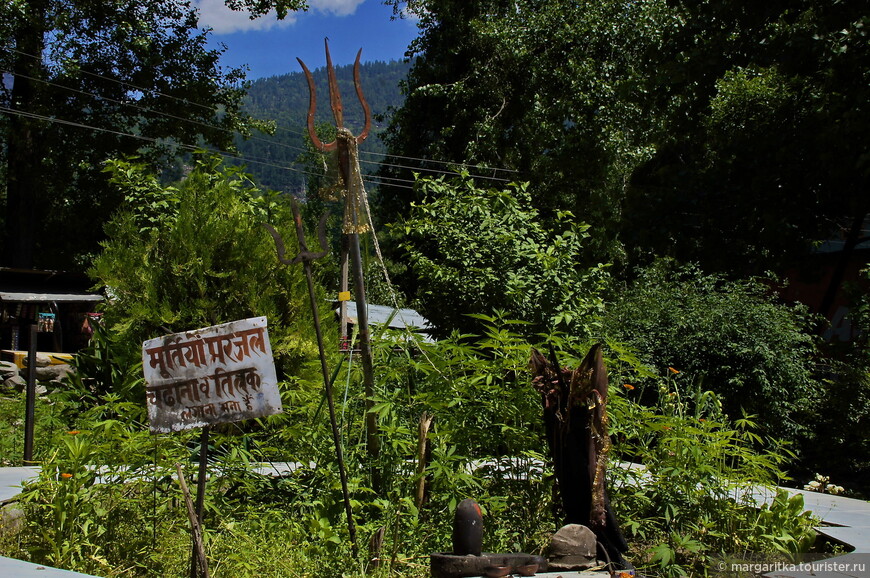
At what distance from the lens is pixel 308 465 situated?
15.8ft

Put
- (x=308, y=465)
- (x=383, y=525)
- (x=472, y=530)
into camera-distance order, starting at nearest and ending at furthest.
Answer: (x=472, y=530)
(x=383, y=525)
(x=308, y=465)

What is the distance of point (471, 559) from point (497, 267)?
433 cm

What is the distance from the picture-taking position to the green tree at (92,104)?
20672 millimetres

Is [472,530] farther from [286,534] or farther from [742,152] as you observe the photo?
[742,152]

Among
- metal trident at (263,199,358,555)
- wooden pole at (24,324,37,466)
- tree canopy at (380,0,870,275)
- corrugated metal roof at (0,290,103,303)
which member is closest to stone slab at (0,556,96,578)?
metal trident at (263,199,358,555)

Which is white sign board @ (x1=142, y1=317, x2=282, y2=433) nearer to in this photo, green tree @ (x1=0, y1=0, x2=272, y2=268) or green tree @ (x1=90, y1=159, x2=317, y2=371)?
green tree @ (x1=90, y1=159, x2=317, y2=371)

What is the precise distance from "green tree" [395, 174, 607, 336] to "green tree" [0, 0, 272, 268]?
1486cm

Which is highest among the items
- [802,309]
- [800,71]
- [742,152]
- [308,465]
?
[800,71]

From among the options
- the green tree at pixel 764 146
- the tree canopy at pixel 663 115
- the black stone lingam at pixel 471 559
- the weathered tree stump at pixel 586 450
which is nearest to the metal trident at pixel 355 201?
the black stone lingam at pixel 471 559

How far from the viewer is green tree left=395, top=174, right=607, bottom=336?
7.32m

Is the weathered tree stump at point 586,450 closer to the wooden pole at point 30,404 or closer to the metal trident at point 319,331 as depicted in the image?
the metal trident at point 319,331

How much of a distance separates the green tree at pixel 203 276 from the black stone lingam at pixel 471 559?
349cm

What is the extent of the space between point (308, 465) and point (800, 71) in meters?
10.3

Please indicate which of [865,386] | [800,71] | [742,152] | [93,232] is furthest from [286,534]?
[93,232]
